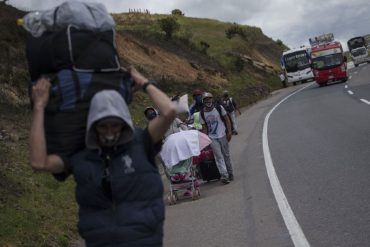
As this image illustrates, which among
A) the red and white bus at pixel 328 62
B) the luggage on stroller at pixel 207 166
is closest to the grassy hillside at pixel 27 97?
the luggage on stroller at pixel 207 166

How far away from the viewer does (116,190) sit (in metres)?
3.37

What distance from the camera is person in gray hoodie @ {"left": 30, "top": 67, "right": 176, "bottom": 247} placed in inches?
132

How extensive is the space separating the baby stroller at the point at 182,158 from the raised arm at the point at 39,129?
6.99 meters

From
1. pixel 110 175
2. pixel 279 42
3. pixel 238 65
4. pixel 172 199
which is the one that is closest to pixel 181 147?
pixel 172 199

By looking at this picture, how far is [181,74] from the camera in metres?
41.6

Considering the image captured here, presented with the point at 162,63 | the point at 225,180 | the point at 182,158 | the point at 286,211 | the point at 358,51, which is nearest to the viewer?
the point at 286,211

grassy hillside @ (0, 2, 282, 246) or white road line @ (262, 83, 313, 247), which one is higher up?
grassy hillside @ (0, 2, 282, 246)

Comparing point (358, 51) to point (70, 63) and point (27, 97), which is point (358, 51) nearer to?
point (27, 97)

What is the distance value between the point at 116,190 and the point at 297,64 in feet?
170

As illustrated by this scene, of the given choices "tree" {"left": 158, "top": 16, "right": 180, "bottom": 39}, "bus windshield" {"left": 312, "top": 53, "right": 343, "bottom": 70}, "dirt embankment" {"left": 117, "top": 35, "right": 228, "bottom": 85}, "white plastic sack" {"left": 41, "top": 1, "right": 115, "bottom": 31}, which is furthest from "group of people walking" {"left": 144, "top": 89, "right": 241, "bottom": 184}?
"tree" {"left": 158, "top": 16, "right": 180, "bottom": 39}

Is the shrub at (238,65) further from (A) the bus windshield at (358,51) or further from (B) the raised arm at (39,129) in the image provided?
(B) the raised arm at (39,129)

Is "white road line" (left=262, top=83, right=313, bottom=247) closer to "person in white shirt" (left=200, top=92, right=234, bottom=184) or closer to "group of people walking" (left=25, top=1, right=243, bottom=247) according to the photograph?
"person in white shirt" (left=200, top=92, right=234, bottom=184)

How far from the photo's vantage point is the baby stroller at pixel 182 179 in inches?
424

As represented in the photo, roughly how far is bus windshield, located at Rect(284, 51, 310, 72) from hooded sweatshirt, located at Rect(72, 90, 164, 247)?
168 ft
